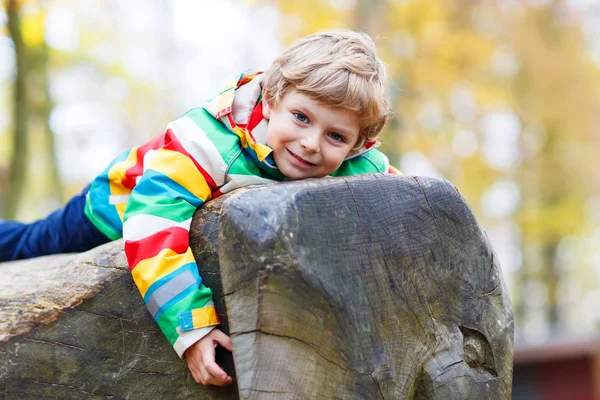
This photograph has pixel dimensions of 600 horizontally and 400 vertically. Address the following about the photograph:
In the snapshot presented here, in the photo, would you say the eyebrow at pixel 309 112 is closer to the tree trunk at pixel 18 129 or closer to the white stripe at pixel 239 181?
the white stripe at pixel 239 181

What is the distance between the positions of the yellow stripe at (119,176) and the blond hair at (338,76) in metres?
0.63

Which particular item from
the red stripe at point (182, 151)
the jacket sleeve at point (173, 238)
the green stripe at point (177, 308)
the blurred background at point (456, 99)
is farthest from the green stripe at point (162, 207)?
the blurred background at point (456, 99)

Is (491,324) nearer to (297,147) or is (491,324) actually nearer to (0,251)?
(297,147)

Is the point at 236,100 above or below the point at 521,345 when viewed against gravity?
above

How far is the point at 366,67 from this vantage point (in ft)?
6.64

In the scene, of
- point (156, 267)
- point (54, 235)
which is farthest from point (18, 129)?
point (156, 267)

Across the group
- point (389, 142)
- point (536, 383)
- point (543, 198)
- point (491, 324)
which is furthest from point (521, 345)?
point (491, 324)

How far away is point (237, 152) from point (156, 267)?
46 centimetres

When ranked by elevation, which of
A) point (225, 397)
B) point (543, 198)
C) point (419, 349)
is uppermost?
point (419, 349)

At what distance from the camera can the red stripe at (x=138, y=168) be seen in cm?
233

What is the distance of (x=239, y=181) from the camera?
1992mm

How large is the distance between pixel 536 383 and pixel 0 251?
10.2 meters

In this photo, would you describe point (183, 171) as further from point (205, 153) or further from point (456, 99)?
point (456, 99)

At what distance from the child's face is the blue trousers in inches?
36.8
